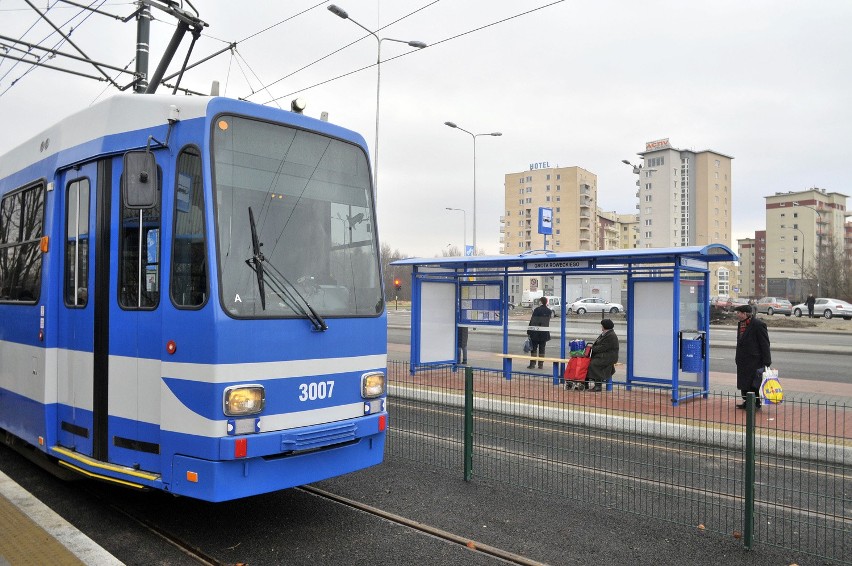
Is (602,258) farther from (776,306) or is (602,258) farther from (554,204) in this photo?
(554,204)

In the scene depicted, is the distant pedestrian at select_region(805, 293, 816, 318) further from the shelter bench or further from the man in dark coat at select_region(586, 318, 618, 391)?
the man in dark coat at select_region(586, 318, 618, 391)

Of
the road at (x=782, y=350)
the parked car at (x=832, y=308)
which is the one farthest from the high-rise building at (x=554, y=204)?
the road at (x=782, y=350)

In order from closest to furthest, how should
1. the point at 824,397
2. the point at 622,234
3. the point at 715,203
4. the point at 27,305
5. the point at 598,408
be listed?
1. the point at 27,305
2. the point at 598,408
3. the point at 824,397
4. the point at 715,203
5. the point at 622,234

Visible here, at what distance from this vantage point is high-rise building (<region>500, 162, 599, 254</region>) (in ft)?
383

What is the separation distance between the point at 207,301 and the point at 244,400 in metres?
0.73

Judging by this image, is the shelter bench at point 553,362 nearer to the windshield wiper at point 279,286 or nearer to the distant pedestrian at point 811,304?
the windshield wiper at point 279,286

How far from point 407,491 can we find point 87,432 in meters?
2.83

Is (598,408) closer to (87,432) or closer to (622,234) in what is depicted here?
(87,432)

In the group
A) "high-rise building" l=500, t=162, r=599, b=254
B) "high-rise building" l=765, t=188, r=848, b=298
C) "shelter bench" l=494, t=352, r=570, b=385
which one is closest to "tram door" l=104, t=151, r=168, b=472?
"shelter bench" l=494, t=352, r=570, b=385

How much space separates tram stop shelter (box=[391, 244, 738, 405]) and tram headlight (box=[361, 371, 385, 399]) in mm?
7064

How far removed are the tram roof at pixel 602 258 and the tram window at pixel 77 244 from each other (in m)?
8.78

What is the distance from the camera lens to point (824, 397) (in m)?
12.6

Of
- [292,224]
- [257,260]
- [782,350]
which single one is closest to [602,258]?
[292,224]

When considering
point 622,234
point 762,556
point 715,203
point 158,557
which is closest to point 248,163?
point 158,557
